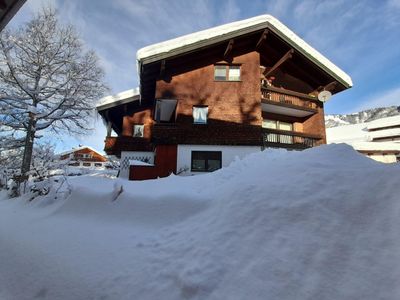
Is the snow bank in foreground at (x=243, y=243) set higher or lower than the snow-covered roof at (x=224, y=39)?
lower

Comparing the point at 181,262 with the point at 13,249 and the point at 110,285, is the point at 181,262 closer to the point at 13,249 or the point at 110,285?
the point at 110,285

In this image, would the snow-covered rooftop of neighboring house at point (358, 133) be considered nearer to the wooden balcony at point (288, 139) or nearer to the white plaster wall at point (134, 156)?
the wooden balcony at point (288, 139)

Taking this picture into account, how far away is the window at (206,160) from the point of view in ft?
55.6

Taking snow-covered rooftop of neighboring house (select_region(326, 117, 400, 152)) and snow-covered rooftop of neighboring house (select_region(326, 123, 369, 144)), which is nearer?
snow-covered rooftop of neighboring house (select_region(326, 117, 400, 152))

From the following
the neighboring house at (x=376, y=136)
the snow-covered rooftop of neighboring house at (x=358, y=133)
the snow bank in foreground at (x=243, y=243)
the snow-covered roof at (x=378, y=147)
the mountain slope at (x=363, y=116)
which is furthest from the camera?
the mountain slope at (x=363, y=116)

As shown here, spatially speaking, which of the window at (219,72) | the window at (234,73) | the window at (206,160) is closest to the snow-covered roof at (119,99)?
the window at (219,72)

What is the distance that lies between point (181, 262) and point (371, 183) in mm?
2445

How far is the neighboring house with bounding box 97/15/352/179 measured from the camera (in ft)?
55.6

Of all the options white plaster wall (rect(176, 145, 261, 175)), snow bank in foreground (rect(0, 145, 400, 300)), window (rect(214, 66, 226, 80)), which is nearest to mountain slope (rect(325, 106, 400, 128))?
window (rect(214, 66, 226, 80))

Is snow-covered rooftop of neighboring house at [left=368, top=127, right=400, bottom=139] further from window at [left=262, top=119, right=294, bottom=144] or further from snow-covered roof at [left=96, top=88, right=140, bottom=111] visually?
snow-covered roof at [left=96, top=88, right=140, bottom=111]

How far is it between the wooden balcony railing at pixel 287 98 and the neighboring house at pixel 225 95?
6 cm

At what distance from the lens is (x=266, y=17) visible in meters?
17.6

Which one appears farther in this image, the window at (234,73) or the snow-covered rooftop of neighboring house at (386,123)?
the snow-covered rooftop of neighboring house at (386,123)

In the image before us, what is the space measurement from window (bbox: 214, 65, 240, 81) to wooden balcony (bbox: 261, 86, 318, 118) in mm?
1850
